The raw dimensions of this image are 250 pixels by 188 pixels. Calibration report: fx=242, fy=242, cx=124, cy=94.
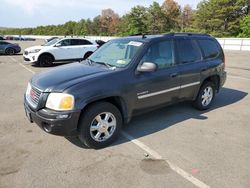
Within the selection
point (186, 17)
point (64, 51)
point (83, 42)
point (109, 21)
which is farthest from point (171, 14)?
point (64, 51)

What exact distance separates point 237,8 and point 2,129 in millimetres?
46532

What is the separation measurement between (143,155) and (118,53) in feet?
6.47

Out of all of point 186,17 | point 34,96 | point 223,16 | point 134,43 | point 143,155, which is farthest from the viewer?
point 186,17

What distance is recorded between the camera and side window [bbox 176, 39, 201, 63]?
491 cm

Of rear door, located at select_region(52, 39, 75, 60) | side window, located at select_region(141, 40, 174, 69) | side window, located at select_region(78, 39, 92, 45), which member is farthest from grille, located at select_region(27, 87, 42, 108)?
side window, located at select_region(78, 39, 92, 45)

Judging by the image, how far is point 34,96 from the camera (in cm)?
381

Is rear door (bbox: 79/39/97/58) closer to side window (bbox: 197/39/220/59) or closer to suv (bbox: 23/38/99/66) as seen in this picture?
suv (bbox: 23/38/99/66)

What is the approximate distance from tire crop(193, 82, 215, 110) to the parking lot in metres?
0.26

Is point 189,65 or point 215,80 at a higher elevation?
point 189,65

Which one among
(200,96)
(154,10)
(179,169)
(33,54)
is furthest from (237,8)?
(179,169)

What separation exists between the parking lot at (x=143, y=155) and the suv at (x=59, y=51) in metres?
8.00

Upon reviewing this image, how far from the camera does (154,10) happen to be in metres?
57.7

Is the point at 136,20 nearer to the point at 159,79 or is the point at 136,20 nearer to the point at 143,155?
the point at 159,79

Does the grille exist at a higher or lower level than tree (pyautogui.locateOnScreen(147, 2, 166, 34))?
lower
